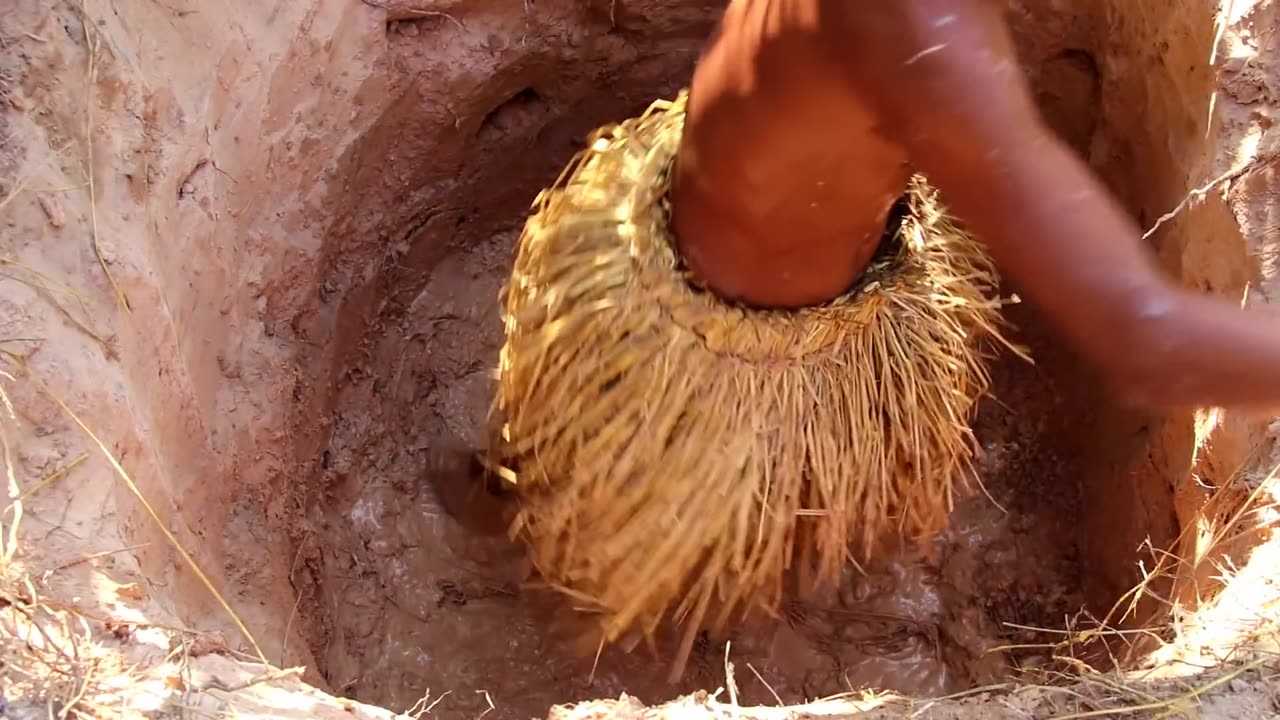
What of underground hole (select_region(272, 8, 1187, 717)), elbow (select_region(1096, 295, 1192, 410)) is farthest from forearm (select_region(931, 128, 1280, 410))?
underground hole (select_region(272, 8, 1187, 717))

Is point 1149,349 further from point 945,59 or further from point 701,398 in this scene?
point 701,398

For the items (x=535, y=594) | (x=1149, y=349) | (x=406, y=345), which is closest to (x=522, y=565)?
(x=535, y=594)

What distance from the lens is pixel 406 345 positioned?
4.99ft

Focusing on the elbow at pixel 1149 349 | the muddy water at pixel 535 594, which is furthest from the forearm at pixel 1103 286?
the muddy water at pixel 535 594

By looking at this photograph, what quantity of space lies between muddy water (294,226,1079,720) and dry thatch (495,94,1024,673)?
0.45 ft

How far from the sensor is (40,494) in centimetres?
76

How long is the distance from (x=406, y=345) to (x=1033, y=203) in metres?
1.11

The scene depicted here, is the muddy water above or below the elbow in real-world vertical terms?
below

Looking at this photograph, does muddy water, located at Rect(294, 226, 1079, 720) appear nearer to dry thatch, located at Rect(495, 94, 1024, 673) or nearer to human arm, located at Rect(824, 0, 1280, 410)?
dry thatch, located at Rect(495, 94, 1024, 673)

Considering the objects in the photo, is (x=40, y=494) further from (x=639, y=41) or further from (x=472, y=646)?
(x=639, y=41)

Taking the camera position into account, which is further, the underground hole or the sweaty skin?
the underground hole

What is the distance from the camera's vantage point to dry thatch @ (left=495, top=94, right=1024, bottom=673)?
105cm

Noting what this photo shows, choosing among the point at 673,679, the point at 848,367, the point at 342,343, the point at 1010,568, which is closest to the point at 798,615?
the point at 673,679

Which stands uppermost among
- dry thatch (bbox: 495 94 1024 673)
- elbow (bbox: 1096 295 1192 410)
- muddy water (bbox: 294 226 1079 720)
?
elbow (bbox: 1096 295 1192 410)
